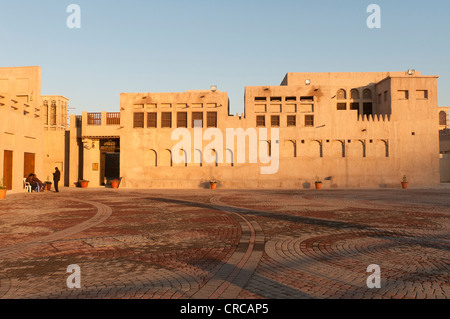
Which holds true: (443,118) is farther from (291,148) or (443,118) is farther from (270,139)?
(270,139)

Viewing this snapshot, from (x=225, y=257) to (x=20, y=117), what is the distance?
25263 mm

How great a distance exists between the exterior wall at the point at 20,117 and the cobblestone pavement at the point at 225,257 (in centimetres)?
1559

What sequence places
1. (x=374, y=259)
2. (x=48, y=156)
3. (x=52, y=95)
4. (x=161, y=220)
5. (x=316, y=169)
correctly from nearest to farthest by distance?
(x=374, y=259), (x=161, y=220), (x=316, y=169), (x=48, y=156), (x=52, y=95)

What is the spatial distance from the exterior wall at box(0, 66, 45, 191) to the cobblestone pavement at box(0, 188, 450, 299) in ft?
51.1

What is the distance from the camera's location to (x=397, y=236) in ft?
29.1

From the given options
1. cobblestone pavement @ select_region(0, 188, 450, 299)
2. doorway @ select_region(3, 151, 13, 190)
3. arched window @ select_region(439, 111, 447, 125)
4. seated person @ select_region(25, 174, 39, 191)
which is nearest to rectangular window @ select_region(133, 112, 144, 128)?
seated person @ select_region(25, 174, 39, 191)

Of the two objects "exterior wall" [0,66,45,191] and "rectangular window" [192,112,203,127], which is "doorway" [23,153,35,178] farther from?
"rectangular window" [192,112,203,127]

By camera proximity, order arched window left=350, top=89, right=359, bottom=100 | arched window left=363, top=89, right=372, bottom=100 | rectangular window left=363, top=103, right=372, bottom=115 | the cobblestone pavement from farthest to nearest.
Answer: arched window left=350, top=89, right=359, bottom=100 → arched window left=363, top=89, right=372, bottom=100 → rectangular window left=363, top=103, right=372, bottom=115 → the cobblestone pavement

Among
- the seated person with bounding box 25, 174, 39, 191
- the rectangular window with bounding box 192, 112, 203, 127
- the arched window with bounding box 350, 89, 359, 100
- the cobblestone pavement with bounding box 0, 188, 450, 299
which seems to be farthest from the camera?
the arched window with bounding box 350, 89, 359, 100

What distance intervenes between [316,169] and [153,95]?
1946 cm

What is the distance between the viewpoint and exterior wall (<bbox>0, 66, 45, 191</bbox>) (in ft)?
79.9

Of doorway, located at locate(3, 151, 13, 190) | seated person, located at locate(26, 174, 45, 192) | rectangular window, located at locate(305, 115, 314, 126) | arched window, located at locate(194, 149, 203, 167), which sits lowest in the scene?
seated person, located at locate(26, 174, 45, 192)
